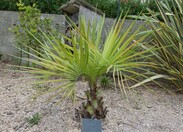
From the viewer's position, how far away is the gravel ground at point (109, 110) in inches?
111

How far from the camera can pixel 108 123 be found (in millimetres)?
2855

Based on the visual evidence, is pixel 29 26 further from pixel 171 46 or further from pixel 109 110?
pixel 171 46

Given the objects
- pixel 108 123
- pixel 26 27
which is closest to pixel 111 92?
pixel 108 123

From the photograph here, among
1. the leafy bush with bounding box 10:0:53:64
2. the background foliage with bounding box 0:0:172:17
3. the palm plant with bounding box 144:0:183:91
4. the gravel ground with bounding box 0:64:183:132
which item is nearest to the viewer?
the gravel ground with bounding box 0:64:183:132

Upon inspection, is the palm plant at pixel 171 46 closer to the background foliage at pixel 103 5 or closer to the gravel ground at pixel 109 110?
the gravel ground at pixel 109 110

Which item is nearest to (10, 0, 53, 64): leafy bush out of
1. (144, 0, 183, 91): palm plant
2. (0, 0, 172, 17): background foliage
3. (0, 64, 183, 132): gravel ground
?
(0, 64, 183, 132): gravel ground

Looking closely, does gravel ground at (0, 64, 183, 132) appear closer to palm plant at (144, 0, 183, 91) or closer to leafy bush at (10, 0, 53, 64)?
palm plant at (144, 0, 183, 91)

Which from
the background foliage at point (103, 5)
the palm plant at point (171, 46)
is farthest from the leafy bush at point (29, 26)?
the palm plant at point (171, 46)

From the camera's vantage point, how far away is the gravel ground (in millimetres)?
2811

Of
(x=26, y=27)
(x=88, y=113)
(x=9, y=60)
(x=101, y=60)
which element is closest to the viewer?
(x=101, y=60)

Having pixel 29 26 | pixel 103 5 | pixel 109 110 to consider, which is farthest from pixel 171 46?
pixel 29 26

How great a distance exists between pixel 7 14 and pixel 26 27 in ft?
3.16

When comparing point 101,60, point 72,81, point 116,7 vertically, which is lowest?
point 72,81

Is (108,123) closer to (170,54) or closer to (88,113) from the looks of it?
(88,113)
